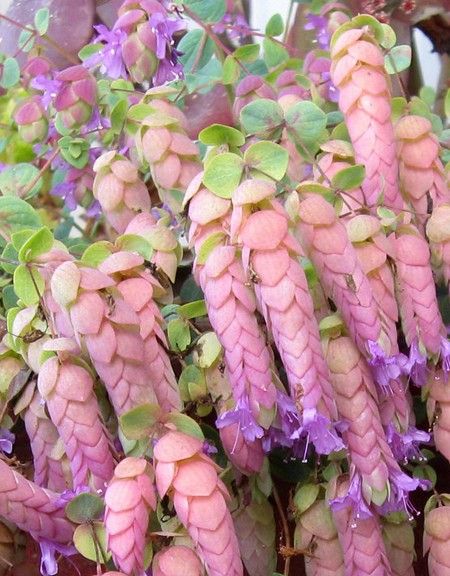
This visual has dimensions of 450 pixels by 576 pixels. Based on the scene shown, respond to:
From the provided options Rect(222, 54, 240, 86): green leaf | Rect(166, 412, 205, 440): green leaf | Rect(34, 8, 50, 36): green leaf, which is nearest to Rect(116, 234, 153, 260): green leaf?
Rect(166, 412, 205, 440): green leaf

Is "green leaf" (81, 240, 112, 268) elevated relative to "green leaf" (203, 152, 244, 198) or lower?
lower

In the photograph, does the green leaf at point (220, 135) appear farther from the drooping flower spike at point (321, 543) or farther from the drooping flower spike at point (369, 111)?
the drooping flower spike at point (321, 543)

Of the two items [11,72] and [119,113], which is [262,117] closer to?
[119,113]

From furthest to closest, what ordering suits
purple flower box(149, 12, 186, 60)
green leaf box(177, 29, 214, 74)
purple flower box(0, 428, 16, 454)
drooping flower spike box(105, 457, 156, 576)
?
green leaf box(177, 29, 214, 74) → purple flower box(149, 12, 186, 60) → purple flower box(0, 428, 16, 454) → drooping flower spike box(105, 457, 156, 576)

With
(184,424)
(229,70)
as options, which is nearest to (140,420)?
(184,424)

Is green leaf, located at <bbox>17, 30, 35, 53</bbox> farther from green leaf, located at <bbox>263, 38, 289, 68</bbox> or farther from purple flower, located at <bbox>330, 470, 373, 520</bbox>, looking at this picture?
purple flower, located at <bbox>330, 470, 373, 520</bbox>

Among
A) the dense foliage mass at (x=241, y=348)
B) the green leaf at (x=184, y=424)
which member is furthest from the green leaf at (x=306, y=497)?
the green leaf at (x=184, y=424)
